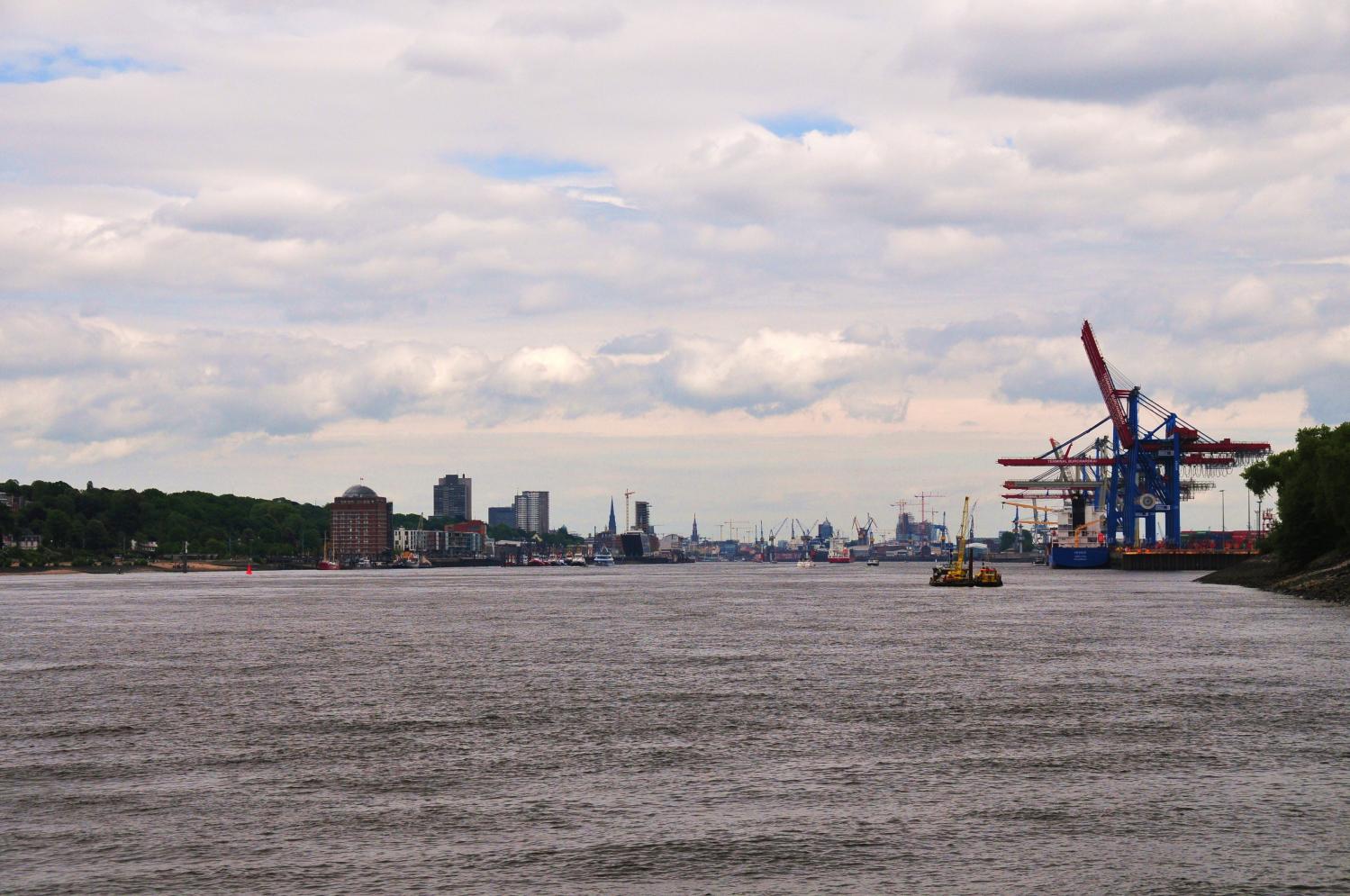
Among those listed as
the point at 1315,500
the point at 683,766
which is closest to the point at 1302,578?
the point at 1315,500

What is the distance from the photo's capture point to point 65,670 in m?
59.8

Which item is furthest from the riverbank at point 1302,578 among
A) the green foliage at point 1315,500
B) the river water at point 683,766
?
the river water at point 683,766

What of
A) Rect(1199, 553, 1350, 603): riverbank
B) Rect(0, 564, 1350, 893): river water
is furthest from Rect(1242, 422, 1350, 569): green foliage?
Rect(0, 564, 1350, 893): river water

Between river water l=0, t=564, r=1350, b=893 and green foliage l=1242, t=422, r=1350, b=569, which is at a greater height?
green foliage l=1242, t=422, r=1350, b=569

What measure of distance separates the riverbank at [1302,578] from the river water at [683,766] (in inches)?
1561

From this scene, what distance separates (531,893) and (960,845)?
26.5ft

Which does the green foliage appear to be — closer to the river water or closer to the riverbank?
the riverbank

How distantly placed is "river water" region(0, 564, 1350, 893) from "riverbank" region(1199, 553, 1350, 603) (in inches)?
1561

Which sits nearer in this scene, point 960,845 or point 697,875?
point 697,875

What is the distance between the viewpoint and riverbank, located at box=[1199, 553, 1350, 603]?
4311 inches

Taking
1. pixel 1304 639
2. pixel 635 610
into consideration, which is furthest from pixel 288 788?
pixel 635 610

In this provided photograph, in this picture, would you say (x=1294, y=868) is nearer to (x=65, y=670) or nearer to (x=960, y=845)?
(x=960, y=845)

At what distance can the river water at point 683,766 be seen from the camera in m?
24.8

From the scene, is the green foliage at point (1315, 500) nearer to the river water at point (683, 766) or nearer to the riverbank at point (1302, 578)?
the riverbank at point (1302, 578)
